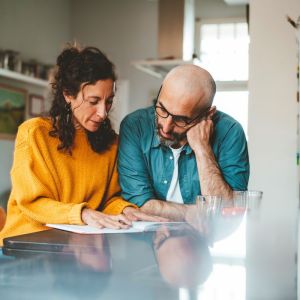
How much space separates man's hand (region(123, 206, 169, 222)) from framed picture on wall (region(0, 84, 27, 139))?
4.46 meters

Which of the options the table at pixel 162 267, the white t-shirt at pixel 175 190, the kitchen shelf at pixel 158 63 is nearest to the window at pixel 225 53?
the kitchen shelf at pixel 158 63

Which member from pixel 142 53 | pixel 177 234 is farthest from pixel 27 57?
pixel 177 234

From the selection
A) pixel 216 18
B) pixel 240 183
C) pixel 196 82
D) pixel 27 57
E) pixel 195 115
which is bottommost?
pixel 240 183

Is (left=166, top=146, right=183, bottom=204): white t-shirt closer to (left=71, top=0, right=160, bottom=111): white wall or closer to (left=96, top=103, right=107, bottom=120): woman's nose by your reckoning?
(left=96, top=103, right=107, bottom=120): woman's nose

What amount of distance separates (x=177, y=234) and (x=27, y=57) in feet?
18.8

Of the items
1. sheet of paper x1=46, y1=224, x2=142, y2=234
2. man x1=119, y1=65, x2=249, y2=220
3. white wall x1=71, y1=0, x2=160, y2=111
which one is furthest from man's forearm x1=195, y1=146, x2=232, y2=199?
white wall x1=71, y1=0, x2=160, y2=111

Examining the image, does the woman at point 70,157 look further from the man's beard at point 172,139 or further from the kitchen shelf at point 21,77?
the kitchen shelf at point 21,77

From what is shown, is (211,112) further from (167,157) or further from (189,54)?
(189,54)

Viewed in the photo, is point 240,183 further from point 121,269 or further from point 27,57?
point 27,57

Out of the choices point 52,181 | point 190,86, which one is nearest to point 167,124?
point 190,86

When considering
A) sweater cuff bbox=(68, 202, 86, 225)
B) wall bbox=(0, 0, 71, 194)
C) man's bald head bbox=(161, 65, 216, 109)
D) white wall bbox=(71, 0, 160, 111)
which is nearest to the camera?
sweater cuff bbox=(68, 202, 86, 225)

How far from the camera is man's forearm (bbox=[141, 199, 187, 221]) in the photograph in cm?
183

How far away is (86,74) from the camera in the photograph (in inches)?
70.4

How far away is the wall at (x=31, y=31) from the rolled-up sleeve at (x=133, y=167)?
13.9 ft
